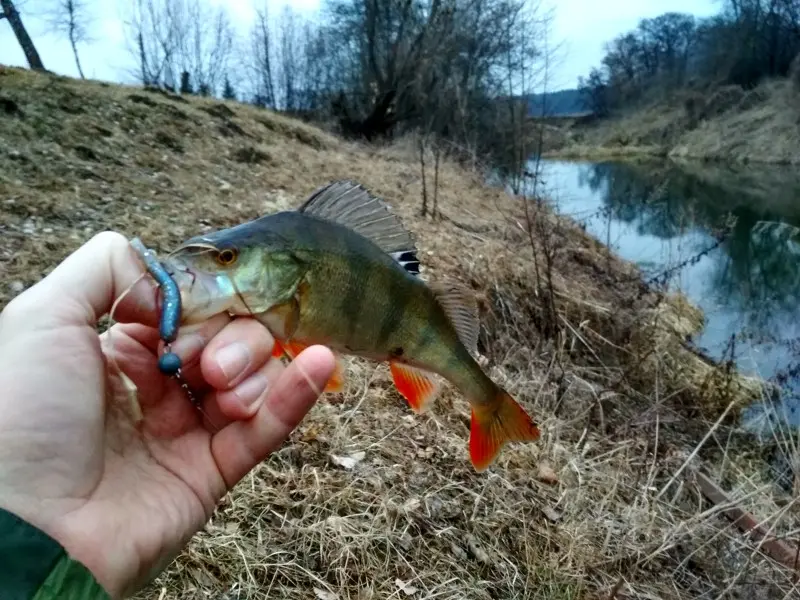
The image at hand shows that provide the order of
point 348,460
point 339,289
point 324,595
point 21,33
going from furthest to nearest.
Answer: point 21,33 → point 348,460 → point 324,595 → point 339,289

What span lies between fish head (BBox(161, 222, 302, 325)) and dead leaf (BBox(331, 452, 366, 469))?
228 centimetres

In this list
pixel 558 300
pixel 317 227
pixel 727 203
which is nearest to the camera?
pixel 317 227

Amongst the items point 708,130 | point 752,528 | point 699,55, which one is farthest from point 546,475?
point 699,55

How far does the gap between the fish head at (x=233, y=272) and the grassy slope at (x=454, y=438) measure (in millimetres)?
1732

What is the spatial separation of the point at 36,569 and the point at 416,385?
4.24 feet

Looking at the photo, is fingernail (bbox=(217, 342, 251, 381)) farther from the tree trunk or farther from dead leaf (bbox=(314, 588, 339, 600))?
the tree trunk

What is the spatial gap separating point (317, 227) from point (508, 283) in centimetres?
615

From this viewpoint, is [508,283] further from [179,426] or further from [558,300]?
[179,426]

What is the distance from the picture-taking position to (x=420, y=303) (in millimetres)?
2123

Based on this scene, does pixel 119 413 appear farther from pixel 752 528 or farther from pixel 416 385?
pixel 752 528

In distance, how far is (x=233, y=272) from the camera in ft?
5.58

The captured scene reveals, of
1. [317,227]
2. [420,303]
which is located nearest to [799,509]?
[420,303]

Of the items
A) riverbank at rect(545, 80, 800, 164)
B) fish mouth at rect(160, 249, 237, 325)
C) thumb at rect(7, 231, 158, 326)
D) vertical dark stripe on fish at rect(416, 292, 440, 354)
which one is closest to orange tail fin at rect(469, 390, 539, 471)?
vertical dark stripe on fish at rect(416, 292, 440, 354)

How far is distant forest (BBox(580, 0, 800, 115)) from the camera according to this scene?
170 ft
